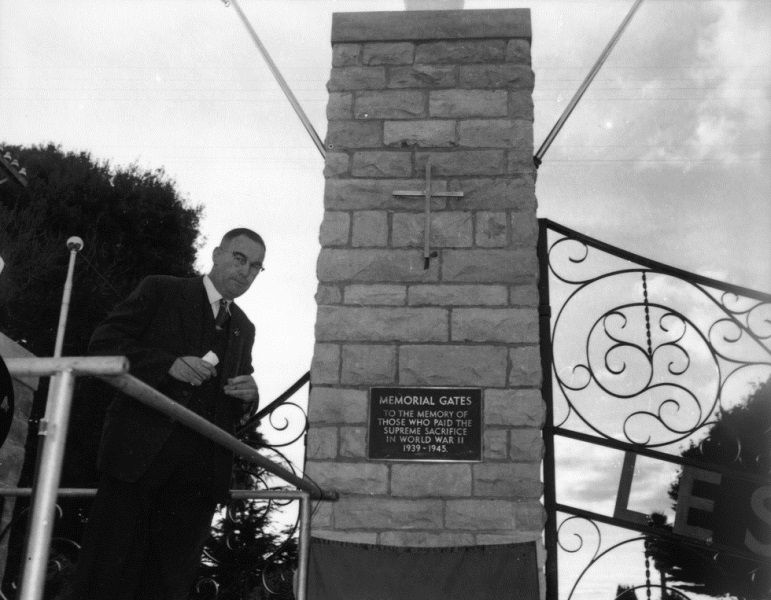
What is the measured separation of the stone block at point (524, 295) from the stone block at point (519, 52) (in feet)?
4.38

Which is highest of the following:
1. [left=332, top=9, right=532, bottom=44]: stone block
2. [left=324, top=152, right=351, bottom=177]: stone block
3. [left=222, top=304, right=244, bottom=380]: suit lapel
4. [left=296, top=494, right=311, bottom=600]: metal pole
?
[left=332, top=9, right=532, bottom=44]: stone block

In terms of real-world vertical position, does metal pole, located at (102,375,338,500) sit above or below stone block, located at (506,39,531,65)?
below

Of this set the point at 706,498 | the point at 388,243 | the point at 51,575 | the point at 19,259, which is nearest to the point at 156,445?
the point at 388,243

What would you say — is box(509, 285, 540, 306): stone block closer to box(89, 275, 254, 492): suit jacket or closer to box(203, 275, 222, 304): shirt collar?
box(89, 275, 254, 492): suit jacket

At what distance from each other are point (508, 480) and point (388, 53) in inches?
97.8

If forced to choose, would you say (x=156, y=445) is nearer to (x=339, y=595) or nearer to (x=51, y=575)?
(x=339, y=595)

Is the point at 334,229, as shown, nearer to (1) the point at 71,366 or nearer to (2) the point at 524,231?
(2) the point at 524,231

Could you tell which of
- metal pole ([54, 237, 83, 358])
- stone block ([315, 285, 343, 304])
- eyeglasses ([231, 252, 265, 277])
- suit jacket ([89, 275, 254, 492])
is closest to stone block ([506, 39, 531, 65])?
stone block ([315, 285, 343, 304])

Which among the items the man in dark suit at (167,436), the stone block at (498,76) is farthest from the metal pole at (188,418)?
the stone block at (498,76)

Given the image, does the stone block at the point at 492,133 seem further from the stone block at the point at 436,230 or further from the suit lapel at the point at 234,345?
the suit lapel at the point at 234,345

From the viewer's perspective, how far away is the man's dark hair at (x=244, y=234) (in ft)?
11.6

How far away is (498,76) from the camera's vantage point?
4.47m

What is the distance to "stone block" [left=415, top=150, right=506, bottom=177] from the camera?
431cm

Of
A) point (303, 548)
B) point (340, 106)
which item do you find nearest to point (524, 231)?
point (340, 106)
